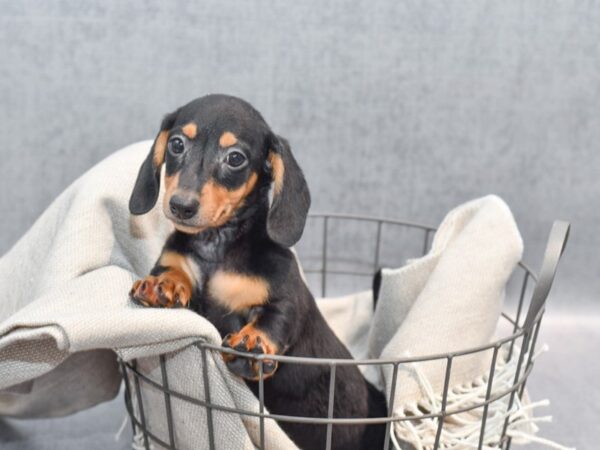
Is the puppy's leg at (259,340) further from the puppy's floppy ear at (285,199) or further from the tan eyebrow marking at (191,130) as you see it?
the tan eyebrow marking at (191,130)

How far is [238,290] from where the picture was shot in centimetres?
133

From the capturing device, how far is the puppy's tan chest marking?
132 cm

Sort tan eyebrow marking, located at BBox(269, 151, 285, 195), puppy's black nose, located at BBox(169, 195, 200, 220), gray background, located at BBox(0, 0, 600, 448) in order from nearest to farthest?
puppy's black nose, located at BBox(169, 195, 200, 220) < tan eyebrow marking, located at BBox(269, 151, 285, 195) < gray background, located at BBox(0, 0, 600, 448)

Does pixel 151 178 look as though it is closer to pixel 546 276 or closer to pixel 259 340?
pixel 259 340

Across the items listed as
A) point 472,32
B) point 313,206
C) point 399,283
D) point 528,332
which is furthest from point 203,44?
point 528,332

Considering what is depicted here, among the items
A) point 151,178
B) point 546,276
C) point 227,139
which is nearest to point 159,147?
point 151,178

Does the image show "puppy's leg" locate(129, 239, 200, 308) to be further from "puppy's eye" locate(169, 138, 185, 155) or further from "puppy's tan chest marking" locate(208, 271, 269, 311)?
"puppy's eye" locate(169, 138, 185, 155)

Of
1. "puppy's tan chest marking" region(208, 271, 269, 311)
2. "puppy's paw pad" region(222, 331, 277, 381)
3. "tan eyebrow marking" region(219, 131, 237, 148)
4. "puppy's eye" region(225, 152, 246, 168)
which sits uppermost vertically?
"tan eyebrow marking" region(219, 131, 237, 148)

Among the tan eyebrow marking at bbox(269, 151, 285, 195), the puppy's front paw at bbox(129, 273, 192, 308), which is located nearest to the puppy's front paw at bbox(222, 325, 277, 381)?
the puppy's front paw at bbox(129, 273, 192, 308)

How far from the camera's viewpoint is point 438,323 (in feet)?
4.92

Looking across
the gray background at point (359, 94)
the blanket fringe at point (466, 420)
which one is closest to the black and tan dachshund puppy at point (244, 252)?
the blanket fringe at point (466, 420)

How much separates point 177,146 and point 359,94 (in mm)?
918

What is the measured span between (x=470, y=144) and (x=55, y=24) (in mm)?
1081

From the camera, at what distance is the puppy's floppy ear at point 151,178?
4.40 ft
